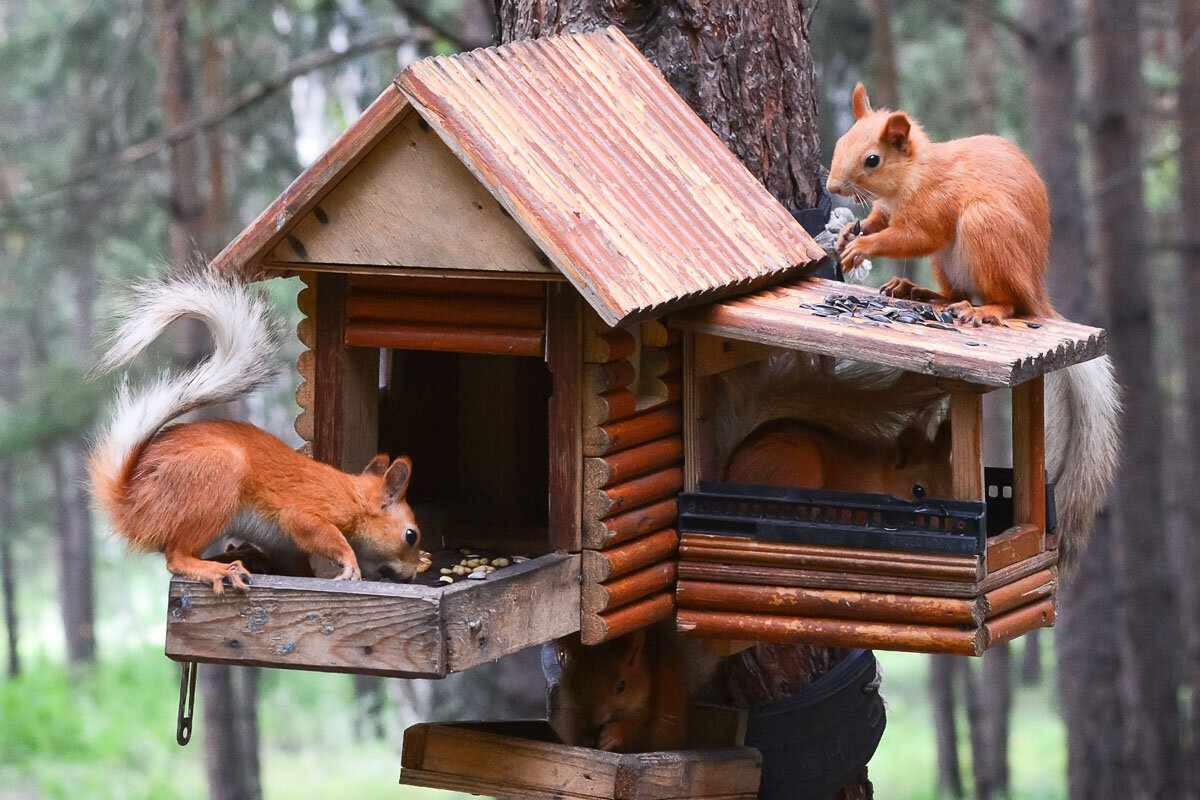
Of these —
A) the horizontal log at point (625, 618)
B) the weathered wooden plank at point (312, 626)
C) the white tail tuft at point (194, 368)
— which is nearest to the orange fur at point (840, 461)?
the horizontal log at point (625, 618)

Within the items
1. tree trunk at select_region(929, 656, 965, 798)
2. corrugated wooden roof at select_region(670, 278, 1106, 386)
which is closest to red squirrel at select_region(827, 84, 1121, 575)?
corrugated wooden roof at select_region(670, 278, 1106, 386)

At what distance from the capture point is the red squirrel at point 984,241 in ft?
10.5

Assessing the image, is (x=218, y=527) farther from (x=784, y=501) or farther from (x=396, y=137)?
(x=784, y=501)

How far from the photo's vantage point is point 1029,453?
10.5 ft

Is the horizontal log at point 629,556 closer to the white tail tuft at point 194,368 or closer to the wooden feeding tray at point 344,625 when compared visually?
the wooden feeding tray at point 344,625

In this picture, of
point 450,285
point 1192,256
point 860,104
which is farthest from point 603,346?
point 1192,256

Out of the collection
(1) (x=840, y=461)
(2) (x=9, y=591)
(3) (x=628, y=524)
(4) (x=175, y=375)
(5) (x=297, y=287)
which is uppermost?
(5) (x=297, y=287)

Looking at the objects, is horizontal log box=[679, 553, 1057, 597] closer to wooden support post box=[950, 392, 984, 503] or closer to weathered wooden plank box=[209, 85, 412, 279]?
wooden support post box=[950, 392, 984, 503]

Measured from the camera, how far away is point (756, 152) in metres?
3.95

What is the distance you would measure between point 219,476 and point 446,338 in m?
0.58

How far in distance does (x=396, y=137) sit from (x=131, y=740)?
44.0 feet

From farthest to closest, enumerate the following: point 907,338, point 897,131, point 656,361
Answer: point 897,131, point 656,361, point 907,338

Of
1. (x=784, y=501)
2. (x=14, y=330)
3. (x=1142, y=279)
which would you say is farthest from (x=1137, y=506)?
(x=14, y=330)

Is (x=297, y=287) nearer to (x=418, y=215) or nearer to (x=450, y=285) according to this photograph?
(x=450, y=285)
